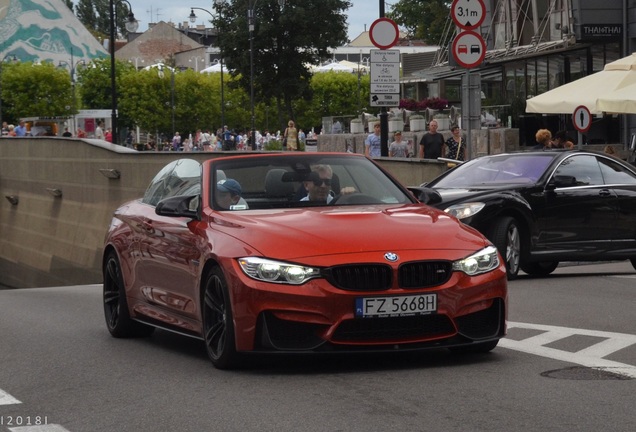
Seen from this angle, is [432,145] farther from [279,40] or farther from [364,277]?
[279,40]

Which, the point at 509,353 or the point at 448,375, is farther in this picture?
the point at 509,353

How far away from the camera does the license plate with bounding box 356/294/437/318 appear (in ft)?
27.3

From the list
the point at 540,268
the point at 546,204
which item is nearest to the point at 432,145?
the point at 540,268

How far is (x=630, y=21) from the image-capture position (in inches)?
1642

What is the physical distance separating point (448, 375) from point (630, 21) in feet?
115

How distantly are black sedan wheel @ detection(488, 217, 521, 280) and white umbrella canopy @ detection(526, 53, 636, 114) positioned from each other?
376 inches

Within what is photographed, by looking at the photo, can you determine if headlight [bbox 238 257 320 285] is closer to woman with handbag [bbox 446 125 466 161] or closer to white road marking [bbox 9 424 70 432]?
white road marking [bbox 9 424 70 432]

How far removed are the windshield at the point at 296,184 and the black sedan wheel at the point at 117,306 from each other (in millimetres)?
1664

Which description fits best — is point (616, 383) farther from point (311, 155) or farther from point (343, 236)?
point (311, 155)

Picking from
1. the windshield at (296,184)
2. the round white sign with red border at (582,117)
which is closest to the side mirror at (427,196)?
the windshield at (296,184)

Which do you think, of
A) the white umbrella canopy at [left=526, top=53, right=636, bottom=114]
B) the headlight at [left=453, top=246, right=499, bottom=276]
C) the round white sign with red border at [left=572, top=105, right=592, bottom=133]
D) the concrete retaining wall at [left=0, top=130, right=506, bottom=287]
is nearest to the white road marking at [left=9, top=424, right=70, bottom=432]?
the headlight at [left=453, top=246, right=499, bottom=276]

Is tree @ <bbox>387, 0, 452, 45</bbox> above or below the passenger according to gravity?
above

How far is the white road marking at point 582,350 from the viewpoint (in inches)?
343

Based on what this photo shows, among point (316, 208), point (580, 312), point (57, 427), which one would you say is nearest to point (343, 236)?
point (316, 208)
